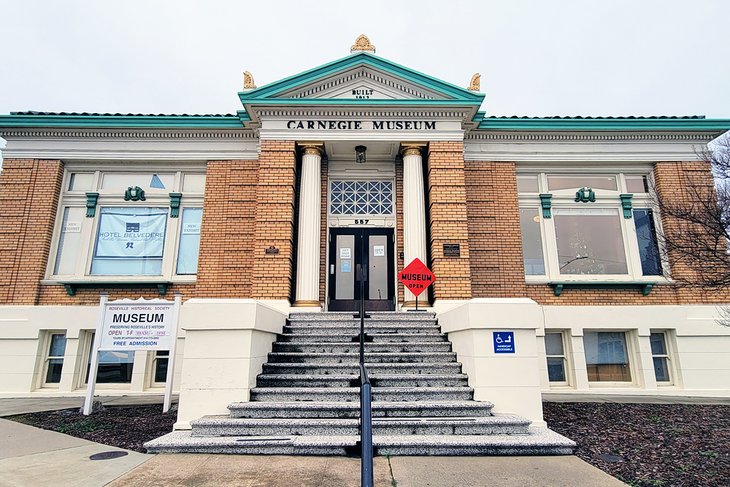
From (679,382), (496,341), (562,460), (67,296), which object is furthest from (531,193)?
(67,296)

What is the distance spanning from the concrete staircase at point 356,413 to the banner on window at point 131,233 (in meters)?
5.62

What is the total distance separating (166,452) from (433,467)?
9.20 ft

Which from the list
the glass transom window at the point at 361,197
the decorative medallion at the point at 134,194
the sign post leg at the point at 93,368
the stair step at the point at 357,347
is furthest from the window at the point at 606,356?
the decorative medallion at the point at 134,194

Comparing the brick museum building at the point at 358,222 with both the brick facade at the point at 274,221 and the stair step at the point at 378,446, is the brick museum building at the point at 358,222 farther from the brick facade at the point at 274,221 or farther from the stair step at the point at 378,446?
the stair step at the point at 378,446

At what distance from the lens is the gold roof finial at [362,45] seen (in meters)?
11.0

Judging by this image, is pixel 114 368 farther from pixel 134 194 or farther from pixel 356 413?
pixel 356 413

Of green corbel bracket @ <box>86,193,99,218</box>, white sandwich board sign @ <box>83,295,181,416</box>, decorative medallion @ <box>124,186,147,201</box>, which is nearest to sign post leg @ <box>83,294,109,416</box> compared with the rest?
white sandwich board sign @ <box>83,295,181,416</box>

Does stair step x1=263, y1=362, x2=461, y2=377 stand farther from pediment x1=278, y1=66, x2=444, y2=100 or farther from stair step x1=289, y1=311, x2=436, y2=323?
pediment x1=278, y1=66, x2=444, y2=100

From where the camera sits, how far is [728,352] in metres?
9.71

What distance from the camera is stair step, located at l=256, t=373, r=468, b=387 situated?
235 inches

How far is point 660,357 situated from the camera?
394 inches

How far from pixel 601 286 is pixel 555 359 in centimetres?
219

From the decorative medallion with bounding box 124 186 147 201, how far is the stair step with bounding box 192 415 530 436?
8034mm

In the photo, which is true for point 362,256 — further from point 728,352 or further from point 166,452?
point 728,352
